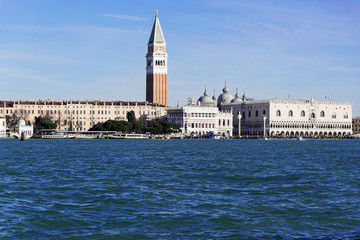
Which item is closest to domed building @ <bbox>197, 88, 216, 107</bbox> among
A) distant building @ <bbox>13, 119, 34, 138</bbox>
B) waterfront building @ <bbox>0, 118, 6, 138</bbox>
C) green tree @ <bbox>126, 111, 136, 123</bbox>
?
green tree @ <bbox>126, 111, 136, 123</bbox>

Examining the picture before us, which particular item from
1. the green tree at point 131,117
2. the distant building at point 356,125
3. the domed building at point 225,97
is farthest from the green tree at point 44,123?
the distant building at point 356,125

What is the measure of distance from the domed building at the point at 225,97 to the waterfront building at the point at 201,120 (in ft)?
38.0

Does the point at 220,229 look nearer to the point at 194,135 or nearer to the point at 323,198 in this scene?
the point at 323,198

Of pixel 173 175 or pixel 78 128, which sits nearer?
pixel 173 175

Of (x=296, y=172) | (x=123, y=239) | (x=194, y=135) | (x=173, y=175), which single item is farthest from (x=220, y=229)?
(x=194, y=135)

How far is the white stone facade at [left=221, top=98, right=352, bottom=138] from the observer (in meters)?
115

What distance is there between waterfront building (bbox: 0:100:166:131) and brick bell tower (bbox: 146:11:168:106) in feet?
23.4

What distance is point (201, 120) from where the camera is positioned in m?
111

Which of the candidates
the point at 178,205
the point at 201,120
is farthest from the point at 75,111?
the point at 178,205

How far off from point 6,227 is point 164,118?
99482mm

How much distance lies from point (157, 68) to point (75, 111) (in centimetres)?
1984

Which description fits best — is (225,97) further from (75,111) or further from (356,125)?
(75,111)

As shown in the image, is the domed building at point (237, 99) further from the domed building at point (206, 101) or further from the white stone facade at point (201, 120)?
the white stone facade at point (201, 120)

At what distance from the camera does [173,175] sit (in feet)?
72.4
